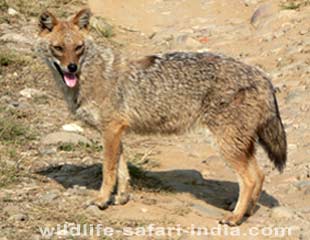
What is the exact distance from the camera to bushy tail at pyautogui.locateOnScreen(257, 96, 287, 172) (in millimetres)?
7426

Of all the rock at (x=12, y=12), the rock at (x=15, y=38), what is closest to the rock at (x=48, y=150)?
the rock at (x=15, y=38)

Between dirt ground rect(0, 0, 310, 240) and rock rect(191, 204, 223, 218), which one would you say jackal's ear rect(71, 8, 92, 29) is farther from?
rock rect(191, 204, 223, 218)

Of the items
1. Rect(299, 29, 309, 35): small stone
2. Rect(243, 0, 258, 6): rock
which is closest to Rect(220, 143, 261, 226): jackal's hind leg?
Rect(299, 29, 309, 35): small stone

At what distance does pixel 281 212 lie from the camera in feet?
24.9

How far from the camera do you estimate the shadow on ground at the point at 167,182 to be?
8031 mm

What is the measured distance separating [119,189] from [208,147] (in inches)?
90.2

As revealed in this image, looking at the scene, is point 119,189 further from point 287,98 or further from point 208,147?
point 287,98

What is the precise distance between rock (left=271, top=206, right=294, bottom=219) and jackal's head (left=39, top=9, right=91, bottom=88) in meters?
2.31

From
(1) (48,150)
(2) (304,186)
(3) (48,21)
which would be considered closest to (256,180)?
(2) (304,186)

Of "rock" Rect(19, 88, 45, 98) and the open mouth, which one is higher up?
the open mouth

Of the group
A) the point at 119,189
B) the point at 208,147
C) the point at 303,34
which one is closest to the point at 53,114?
the point at 208,147

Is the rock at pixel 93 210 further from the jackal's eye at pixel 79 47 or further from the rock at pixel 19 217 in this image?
the jackal's eye at pixel 79 47

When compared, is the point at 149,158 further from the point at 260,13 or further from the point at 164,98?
the point at 260,13

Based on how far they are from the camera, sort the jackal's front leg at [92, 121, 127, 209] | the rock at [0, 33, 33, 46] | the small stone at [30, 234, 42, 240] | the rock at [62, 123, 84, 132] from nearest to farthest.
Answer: the small stone at [30, 234, 42, 240], the jackal's front leg at [92, 121, 127, 209], the rock at [62, 123, 84, 132], the rock at [0, 33, 33, 46]
